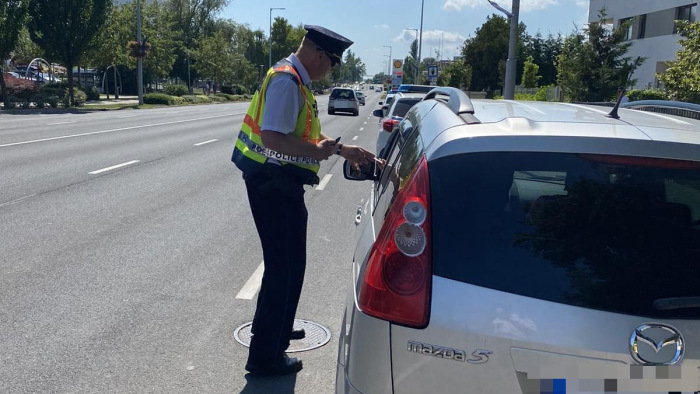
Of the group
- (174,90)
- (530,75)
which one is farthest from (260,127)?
(174,90)

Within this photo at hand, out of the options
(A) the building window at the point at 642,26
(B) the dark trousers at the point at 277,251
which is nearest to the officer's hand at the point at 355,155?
(B) the dark trousers at the point at 277,251

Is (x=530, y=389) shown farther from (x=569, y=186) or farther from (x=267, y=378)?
(x=267, y=378)

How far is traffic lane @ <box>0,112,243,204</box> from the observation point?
432 inches

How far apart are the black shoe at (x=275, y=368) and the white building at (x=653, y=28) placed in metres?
32.6

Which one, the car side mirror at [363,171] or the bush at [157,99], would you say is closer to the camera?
the car side mirror at [363,171]

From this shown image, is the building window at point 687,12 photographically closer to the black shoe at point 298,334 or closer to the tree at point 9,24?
the tree at point 9,24

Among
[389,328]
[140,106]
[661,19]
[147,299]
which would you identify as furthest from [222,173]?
[140,106]

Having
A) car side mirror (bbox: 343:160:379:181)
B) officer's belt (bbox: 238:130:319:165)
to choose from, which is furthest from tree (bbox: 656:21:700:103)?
officer's belt (bbox: 238:130:319:165)

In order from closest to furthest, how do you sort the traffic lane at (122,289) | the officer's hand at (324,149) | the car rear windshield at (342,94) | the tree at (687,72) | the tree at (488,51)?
the officer's hand at (324,149)
the traffic lane at (122,289)
the tree at (687,72)
the car rear windshield at (342,94)
the tree at (488,51)

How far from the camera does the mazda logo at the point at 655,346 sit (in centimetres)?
213

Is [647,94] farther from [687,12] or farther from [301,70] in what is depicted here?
[301,70]

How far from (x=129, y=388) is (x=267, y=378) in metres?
0.78

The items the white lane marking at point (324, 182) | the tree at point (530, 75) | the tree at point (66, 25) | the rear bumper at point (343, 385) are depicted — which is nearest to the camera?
the rear bumper at point (343, 385)

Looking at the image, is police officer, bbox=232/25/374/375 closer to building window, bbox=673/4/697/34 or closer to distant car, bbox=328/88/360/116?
building window, bbox=673/4/697/34
